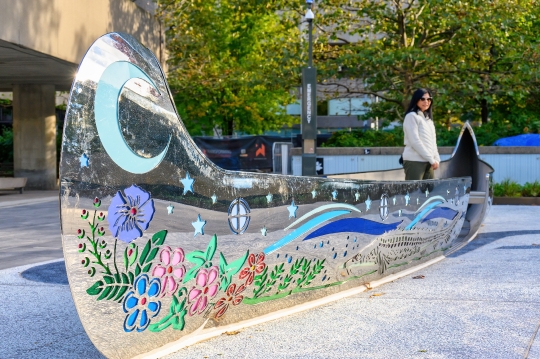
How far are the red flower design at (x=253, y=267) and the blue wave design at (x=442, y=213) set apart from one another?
9.87 feet

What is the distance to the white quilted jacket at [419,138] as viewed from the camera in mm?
8500

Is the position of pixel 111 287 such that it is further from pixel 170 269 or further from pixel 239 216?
pixel 239 216

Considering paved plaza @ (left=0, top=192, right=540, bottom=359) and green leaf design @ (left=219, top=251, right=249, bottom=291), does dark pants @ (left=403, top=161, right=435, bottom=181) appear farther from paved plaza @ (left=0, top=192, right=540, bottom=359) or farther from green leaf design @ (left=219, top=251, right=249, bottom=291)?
green leaf design @ (left=219, top=251, right=249, bottom=291)

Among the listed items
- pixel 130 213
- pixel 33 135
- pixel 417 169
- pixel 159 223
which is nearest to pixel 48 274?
pixel 159 223

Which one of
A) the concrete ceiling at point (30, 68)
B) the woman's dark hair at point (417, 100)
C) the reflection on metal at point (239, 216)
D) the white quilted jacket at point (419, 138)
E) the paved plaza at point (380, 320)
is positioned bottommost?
the paved plaza at point (380, 320)

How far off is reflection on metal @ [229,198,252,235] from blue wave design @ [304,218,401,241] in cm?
75

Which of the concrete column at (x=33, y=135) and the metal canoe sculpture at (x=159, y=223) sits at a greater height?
the concrete column at (x=33, y=135)

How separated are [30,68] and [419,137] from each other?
14.6 meters

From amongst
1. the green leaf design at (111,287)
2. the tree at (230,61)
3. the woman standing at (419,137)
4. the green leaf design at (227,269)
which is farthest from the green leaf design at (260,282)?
the tree at (230,61)

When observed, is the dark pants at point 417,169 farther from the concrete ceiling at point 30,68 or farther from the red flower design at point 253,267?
the concrete ceiling at point 30,68

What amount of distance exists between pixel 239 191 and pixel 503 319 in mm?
1998

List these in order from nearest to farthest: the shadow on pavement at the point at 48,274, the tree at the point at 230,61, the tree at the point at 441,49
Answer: the shadow on pavement at the point at 48,274
the tree at the point at 441,49
the tree at the point at 230,61

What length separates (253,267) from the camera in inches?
184

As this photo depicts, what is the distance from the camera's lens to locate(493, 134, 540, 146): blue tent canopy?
829 inches
